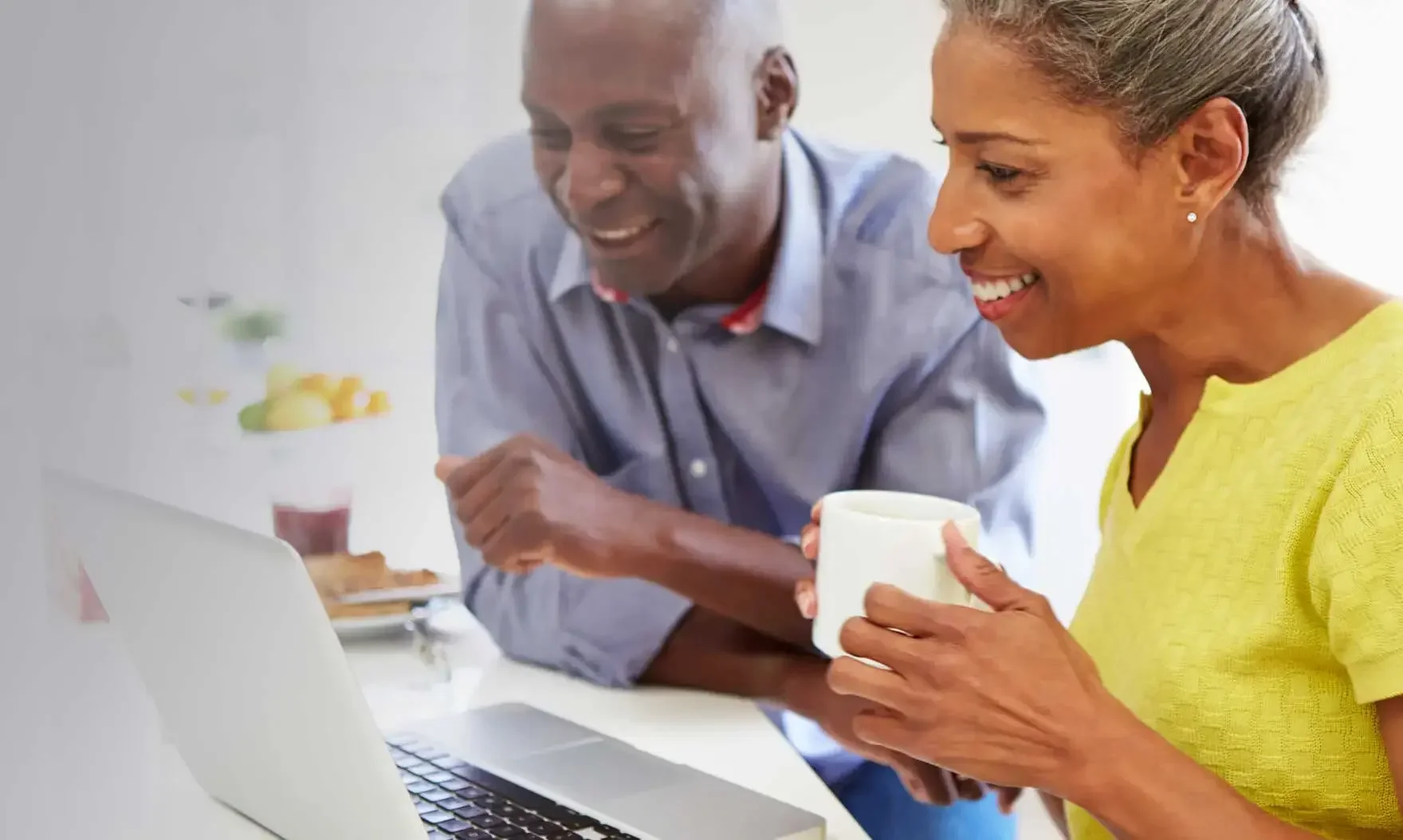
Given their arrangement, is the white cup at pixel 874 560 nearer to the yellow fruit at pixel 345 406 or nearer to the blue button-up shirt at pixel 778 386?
the blue button-up shirt at pixel 778 386

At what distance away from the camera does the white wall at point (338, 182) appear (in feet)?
3.22

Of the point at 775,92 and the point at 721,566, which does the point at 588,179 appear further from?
the point at 721,566

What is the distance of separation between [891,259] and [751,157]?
0.54 feet

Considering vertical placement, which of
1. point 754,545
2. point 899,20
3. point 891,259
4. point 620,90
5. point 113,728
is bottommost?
point 113,728

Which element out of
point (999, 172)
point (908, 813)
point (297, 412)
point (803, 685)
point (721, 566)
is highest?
point (999, 172)

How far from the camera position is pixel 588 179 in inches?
45.9

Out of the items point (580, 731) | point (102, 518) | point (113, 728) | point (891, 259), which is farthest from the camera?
point (891, 259)

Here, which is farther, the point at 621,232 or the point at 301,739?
the point at 621,232

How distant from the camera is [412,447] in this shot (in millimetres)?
1178

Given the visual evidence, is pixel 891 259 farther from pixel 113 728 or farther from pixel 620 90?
pixel 113 728

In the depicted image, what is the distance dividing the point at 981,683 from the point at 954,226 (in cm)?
33

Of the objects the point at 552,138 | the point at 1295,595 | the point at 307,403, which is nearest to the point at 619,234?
the point at 552,138

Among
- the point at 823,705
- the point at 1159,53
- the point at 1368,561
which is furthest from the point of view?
the point at 823,705

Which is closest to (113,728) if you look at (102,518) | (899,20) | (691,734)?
(102,518)
